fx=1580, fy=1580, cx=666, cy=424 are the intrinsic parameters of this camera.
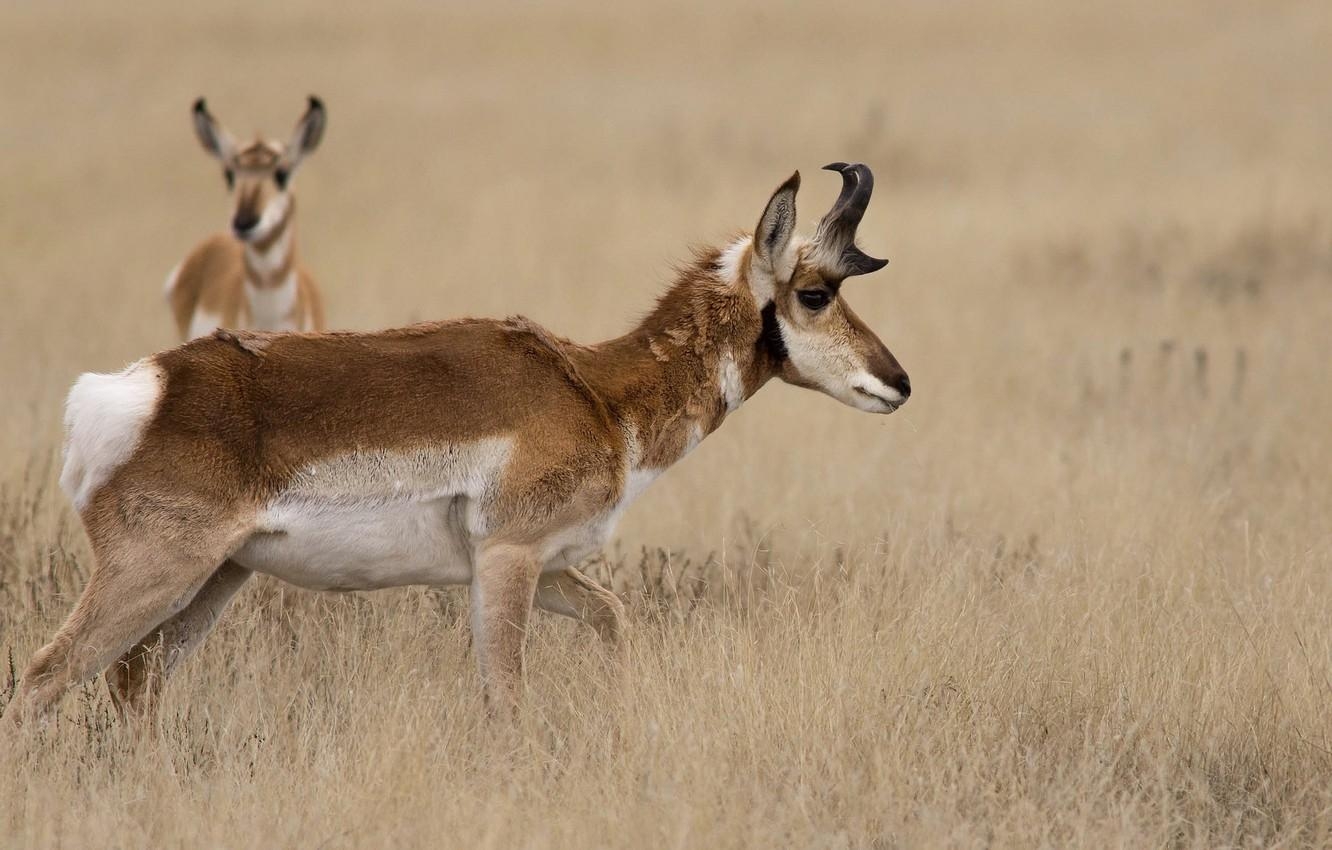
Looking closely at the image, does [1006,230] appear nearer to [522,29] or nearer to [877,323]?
[877,323]

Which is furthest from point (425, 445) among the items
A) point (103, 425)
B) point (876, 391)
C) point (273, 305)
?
point (273, 305)

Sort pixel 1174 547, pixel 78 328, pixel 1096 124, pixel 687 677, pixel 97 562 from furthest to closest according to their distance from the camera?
pixel 1096 124
pixel 78 328
pixel 1174 547
pixel 687 677
pixel 97 562

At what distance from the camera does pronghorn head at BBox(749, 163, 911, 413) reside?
19.0ft

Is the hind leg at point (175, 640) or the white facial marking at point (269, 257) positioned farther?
the white facial marking at point (269, 257)

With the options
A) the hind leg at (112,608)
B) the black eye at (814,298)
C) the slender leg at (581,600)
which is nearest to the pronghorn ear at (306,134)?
the slender leg at (581,600)

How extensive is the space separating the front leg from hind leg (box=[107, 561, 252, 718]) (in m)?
0.91

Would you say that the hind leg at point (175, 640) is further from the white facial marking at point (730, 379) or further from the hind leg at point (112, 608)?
the white facial marking at point (730, 379)

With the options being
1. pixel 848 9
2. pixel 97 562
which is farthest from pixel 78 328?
pixel 848 9

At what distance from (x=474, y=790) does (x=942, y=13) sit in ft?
106

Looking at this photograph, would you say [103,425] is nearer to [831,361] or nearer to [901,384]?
[831,361]

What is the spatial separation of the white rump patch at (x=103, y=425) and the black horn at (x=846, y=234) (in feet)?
7.82

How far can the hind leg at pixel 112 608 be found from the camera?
489cm

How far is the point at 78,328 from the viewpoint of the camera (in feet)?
44.3

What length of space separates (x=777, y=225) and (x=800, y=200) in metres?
11.8
